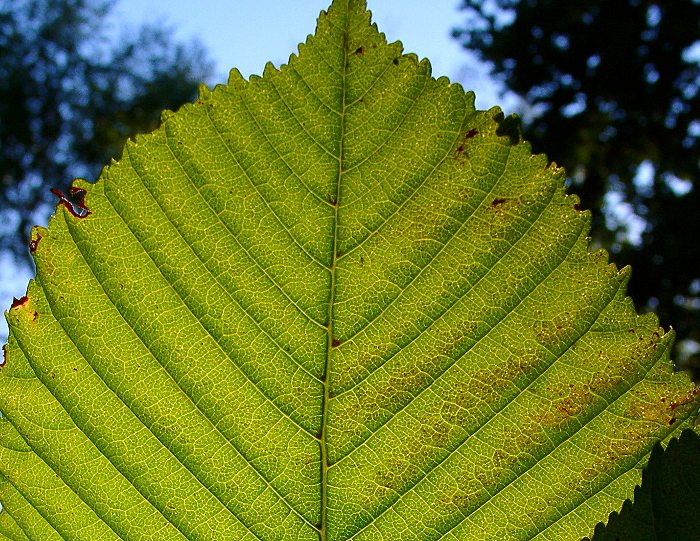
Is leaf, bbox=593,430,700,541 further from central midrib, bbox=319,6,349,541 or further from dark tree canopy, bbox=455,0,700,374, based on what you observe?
dark tree canopy, bbox=455,0,700,374

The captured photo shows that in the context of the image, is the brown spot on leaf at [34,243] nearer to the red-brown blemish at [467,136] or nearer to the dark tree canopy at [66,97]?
the red-brown blemish at [467,136]

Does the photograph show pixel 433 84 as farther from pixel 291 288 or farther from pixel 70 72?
pixel 70 72

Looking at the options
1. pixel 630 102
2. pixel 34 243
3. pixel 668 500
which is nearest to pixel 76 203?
pixel 34 243

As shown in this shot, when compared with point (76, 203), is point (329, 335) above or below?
below

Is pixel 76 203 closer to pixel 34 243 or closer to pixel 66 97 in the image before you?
pixel 34 243

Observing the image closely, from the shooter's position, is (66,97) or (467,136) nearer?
(467,136)

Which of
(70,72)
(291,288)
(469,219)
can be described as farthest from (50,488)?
(70,72)

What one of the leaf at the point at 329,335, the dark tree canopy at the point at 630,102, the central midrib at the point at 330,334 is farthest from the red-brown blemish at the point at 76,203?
the dark tree canopy at the point at 630,102

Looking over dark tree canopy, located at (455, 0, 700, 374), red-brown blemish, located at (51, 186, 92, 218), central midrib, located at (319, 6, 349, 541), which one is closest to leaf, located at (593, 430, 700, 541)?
central midrib, located at (319, 6, 349, 541)
